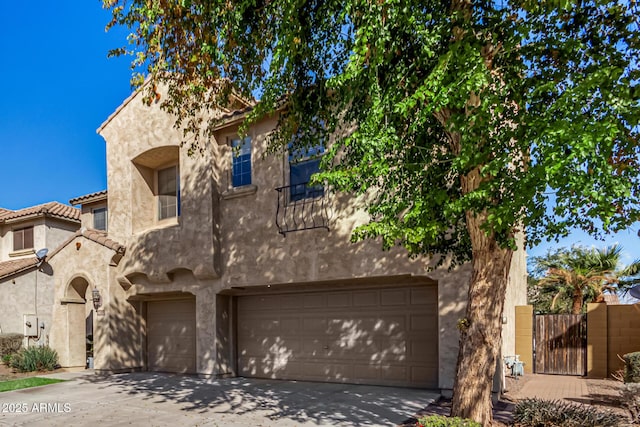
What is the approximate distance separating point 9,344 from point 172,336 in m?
7.89

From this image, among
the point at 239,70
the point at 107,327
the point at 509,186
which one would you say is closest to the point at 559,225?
the point at 509,186

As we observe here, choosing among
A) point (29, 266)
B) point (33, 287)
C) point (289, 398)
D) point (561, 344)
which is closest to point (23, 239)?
point (29, 266)

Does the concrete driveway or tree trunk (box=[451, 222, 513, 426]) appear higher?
tree trunk (box=[451, 222, 513, 426])

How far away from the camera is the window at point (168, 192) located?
622 inches

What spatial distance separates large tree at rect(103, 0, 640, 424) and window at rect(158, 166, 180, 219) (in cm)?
782

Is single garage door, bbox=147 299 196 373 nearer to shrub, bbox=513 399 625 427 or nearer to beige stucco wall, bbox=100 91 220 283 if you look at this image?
beige stucco wall, bbox=100 91 220 283

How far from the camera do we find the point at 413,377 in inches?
436

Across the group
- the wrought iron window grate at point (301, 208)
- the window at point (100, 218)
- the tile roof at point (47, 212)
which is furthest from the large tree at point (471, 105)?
the tile roof at point (47, 212)

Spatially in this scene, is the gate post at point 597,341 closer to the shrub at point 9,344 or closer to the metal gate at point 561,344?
the metal gate at point 561,344

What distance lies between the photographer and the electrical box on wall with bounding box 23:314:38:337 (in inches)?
789

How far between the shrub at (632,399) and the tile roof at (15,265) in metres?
22.2

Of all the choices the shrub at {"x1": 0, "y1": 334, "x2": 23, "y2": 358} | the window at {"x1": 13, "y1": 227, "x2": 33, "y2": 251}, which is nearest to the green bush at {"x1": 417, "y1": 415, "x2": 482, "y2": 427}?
the shrub at {"x1": 0, "y1": 334, "x2": 23, "y2": 358}

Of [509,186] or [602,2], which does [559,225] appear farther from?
[602,2]

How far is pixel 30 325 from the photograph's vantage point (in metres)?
20.1
